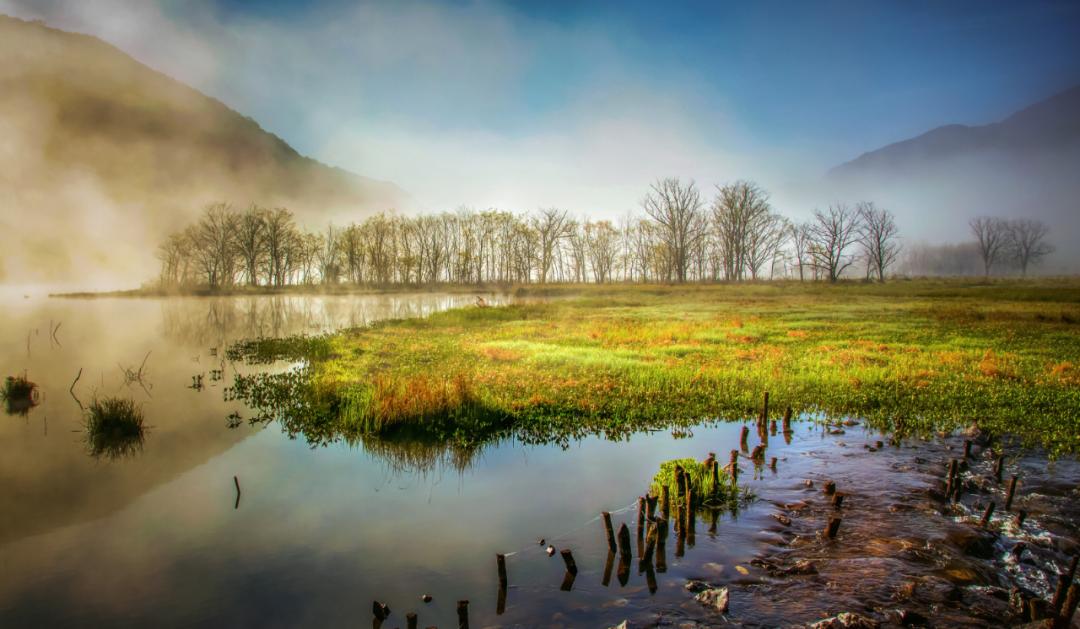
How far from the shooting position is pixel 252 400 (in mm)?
22516

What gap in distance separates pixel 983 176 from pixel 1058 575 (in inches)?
3386

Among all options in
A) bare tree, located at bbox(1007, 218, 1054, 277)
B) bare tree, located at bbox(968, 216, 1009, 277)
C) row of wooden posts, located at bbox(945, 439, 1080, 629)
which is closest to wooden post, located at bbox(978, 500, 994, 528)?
row of wooden posts, located at bbox(945, 439, 1080, 629)

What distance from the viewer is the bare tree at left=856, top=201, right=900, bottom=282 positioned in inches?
2638

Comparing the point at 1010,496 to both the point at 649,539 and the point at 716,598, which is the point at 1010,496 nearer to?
the point at 716,598

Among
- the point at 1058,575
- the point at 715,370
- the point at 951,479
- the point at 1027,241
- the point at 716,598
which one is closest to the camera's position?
the point at 716,598

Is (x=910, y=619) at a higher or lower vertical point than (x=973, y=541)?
lower

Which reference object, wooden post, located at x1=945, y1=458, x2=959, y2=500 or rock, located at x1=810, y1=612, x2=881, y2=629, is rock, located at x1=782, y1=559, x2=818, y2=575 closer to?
rock, located at x1=810, y1=612, x2=881, y2=629

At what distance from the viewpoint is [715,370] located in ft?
78.4

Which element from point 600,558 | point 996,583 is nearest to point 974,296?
point 996,583

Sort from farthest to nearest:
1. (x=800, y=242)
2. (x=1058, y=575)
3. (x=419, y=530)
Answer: (x=800, y=242), (x=419, y=530), (x=1058, y=575)

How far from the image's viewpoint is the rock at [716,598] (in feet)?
24.6

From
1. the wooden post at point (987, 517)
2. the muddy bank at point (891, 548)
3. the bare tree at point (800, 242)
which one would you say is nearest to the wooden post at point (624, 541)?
the muddy bank at point (891, 548)

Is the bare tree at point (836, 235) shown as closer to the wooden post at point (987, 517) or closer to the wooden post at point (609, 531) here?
the wooden post at point (987, 517)

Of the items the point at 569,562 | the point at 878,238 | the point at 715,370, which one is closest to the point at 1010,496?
the point at 569,562
